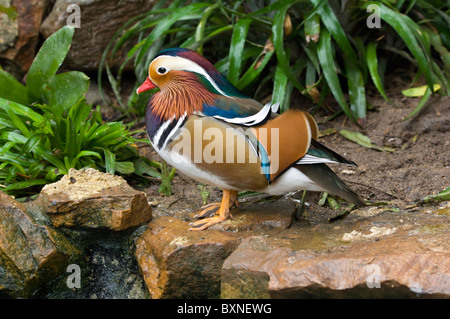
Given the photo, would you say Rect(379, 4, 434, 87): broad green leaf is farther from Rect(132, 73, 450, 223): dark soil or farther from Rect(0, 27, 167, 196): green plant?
Rect(0, 27, 167, 196): green plant

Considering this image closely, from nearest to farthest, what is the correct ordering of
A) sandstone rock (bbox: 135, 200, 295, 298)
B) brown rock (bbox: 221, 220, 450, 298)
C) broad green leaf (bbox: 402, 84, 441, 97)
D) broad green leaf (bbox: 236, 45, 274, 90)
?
brown rock (bbox: 221, 220, 450, 298), sandstone rock (bbox: 135, 200, 295, 298), broad green leaf (bbox: 236, 45, 274, 90), broad green leaf (bbox: 402, 84, 441, 97)

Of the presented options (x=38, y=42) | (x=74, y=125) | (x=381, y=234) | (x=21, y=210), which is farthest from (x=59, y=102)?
(x=381, y=234)

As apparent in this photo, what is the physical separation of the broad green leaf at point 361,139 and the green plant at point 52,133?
155 centimetres

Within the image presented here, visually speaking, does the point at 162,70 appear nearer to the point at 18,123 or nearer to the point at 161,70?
the point at 161,70

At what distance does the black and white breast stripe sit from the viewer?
9.66 ft

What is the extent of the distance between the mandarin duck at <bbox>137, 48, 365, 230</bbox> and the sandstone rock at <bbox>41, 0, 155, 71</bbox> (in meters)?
2.33

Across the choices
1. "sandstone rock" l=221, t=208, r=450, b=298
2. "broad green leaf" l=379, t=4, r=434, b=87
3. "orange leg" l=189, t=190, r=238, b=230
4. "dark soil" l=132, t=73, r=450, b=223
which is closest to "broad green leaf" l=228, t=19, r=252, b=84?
"dark soil" l=132, t=73, r=450, b=223

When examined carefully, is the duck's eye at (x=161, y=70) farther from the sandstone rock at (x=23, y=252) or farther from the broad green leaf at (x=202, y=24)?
the broad green leaf at (x=202, y=24)

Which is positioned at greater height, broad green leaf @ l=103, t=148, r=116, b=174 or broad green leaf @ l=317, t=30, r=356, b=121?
broad green leaf @ l=317, t=30, r=356, b=121

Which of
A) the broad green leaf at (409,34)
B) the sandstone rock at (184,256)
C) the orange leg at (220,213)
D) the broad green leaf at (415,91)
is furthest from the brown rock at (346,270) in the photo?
the broad green leaf at (415,91)

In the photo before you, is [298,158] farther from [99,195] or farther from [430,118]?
[430,118]

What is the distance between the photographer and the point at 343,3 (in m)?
4.62

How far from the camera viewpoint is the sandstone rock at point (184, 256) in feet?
9.37

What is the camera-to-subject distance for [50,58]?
162 inches
